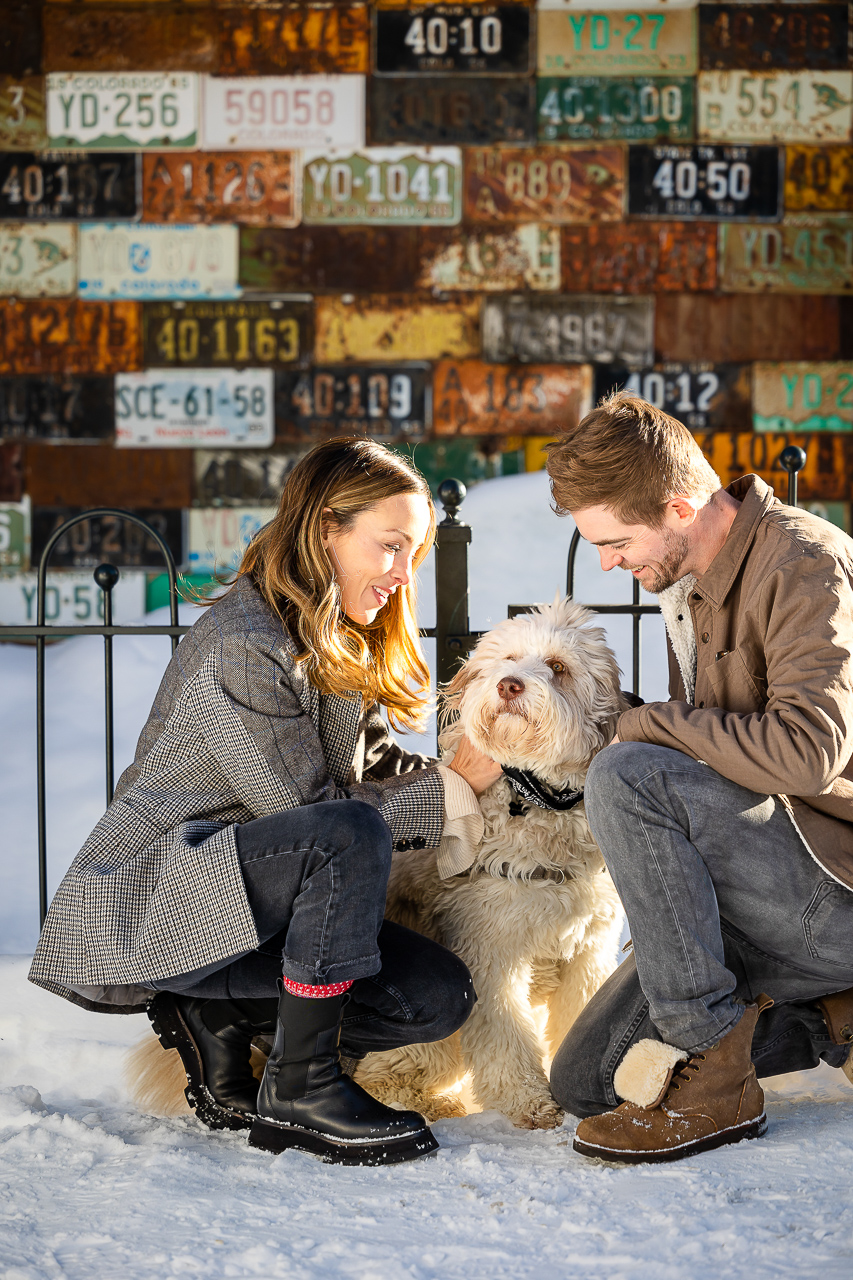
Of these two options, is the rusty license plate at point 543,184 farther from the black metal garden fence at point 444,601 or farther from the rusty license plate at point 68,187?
the black metal garden fence at point 444,601

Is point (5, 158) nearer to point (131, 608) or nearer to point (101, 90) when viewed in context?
point (101, 90)

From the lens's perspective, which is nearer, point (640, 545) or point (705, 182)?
point (640, 545)

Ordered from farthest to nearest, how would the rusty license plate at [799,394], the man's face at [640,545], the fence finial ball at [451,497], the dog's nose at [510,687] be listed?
1. the rusty license plate at [799,394]
2. the fence finial ball at [451,497]
3. the dog's nose at [510,687]
4. the man's face at [640,545]

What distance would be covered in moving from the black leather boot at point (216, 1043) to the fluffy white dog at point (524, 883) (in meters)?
0.37

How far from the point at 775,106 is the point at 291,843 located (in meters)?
6.03

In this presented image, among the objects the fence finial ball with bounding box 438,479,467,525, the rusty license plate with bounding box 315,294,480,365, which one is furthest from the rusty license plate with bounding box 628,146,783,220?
the fence finial ball with bounding box 438,479,467,525

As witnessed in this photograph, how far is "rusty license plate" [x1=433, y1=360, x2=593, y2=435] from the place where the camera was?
6695 millimetres

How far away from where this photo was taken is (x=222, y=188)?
656 cm

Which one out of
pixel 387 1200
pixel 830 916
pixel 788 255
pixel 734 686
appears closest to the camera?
pixel 387 1200

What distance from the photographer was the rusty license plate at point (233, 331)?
6.64 meters

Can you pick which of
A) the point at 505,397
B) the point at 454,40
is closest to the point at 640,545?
the point at 505,397

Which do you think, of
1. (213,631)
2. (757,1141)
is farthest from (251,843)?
(757,1141)

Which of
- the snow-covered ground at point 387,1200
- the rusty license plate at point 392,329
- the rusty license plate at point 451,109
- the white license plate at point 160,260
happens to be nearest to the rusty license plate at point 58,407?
the white license plate at point 160,260

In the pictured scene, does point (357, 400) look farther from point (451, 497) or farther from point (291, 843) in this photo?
point (291, 843)
